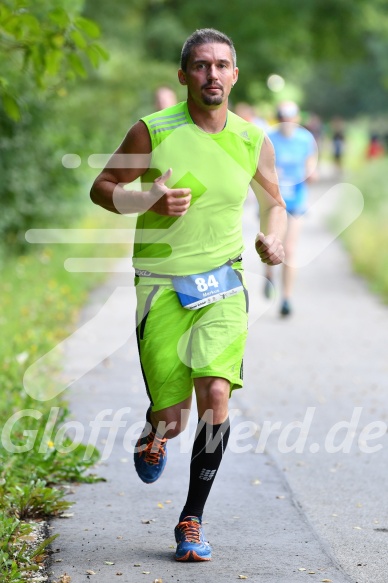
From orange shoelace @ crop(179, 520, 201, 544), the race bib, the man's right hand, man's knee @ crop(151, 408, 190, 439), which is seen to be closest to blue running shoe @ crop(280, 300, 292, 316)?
man's knee @ crop(151, 408, 190, 439)

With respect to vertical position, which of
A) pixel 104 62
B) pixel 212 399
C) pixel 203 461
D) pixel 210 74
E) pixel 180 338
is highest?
pixel 104 62

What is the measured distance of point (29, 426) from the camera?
6.66 meters

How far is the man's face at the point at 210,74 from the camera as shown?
486 centimetres

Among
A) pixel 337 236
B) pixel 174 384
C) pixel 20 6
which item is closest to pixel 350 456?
pixel 174 384

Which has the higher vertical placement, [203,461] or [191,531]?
[203,461]

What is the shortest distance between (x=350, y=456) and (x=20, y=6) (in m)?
3.13

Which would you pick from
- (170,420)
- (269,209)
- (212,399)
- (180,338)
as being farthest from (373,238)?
(212,399)

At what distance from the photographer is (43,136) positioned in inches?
593

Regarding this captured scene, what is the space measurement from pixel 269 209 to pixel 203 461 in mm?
1160

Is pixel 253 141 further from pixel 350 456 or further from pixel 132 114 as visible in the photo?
pixel 132 114

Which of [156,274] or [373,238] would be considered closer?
[156,274]

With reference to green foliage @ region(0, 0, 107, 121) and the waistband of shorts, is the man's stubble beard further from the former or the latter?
green foliage @ region(0, 0, 107, 121)

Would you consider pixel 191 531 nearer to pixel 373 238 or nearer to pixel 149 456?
pixel 149 456

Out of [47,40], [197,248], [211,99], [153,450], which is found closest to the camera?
[211,99]
